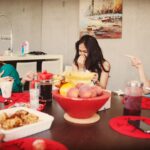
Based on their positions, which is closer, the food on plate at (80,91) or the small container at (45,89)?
the food on plate at (80,91)

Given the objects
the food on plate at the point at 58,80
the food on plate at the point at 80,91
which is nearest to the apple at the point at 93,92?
the food on plate at the point at 80,91

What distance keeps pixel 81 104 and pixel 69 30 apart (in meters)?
3.29

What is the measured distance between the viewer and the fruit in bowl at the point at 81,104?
3.92 ft

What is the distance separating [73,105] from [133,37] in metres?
2.90

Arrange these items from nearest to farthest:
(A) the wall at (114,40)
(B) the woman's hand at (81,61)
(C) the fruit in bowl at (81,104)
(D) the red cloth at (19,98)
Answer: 1. (C) the fruit in bowl at (81,104)
2. (D) the red cloth at (19,98)
3. (B) the woman's hand at (81,61)
4. (A) the wall at (114,40)

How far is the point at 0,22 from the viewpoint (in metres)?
4.70

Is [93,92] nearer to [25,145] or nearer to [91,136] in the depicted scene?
[91,136]

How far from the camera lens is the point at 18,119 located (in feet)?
3.72

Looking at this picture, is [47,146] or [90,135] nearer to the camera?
[47,146]

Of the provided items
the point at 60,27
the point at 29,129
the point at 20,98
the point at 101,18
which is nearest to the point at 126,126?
the point at 29,129

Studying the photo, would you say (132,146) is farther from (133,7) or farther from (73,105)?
(133,7)

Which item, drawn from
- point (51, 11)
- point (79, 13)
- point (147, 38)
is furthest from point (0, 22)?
point (147, 38)

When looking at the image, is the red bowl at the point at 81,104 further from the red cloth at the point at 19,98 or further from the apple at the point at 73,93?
the red cloth at the point at 19,98

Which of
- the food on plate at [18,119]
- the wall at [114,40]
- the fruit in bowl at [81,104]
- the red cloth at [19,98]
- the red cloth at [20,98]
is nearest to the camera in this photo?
the food on plate at [18,119]
